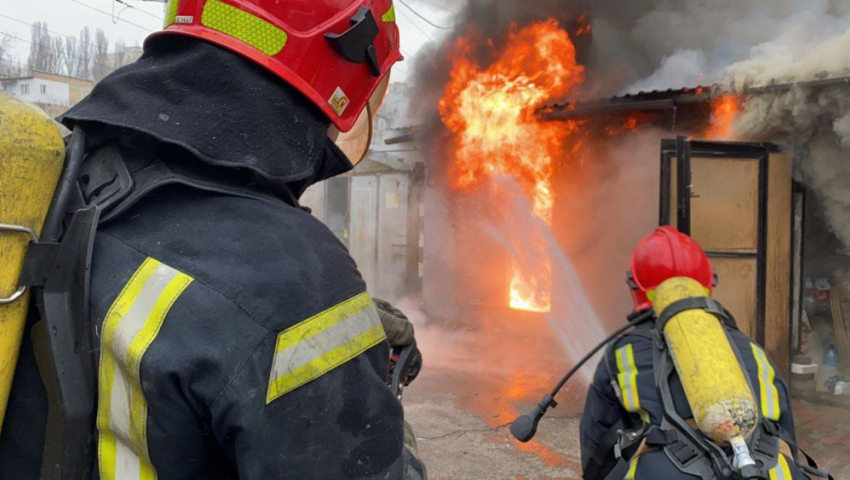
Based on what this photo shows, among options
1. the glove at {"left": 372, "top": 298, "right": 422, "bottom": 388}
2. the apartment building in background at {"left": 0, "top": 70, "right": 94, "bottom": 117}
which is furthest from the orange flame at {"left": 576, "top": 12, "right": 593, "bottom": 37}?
the apartment building in background at {"left": 0, "top": 70, "right": 94, "bottom": 117}

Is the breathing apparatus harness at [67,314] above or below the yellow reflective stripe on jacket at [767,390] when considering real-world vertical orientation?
above

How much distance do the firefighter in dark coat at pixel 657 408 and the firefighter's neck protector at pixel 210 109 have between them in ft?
5.38

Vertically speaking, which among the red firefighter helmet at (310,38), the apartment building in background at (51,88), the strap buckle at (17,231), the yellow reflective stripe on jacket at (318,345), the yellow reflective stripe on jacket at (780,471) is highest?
the apartment building in background at (51,88)

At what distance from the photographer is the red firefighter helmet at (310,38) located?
3.70 ft

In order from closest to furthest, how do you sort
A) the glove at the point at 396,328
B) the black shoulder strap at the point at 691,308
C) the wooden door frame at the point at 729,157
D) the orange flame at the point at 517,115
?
the glove at the point at 396,328
the black shoulder strap at the point at 691,308
the wooden door frame at the point at 729,157
the orange flame at the point at 517,115

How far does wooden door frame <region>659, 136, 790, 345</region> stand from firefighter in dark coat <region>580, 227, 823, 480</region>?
2.51 meters

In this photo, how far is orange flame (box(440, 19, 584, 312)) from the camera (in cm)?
941

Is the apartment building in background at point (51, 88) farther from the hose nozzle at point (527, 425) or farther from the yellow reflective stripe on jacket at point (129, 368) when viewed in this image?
the yellow reflective stripe on jacket at point (129, 368)

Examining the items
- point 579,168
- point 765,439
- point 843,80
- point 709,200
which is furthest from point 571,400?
point 765,439

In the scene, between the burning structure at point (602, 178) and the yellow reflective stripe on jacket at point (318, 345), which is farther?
the burning structure at point (602, 178)

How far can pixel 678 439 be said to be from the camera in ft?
6.52

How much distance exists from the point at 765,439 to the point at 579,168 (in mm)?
7208

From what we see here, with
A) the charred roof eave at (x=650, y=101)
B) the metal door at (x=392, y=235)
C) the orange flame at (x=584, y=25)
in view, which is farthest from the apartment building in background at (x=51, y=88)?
the charred roof eave at (x=650, y=101)

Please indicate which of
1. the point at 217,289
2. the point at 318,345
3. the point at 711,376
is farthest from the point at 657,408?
the point at 217,289
